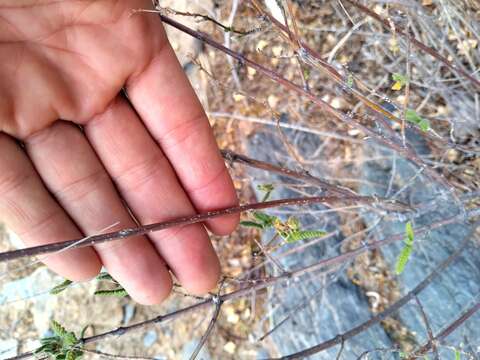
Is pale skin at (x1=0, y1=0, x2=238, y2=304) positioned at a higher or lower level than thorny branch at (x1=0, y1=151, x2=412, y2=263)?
higher

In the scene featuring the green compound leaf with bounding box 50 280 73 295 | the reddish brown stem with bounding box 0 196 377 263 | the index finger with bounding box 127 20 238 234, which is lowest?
the reddish brown stem with bounding box 0 196 377 263

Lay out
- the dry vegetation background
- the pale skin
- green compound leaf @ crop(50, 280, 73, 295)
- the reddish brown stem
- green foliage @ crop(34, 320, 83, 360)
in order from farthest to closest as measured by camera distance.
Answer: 1. the dry vegetation background
2. the pale skin
3. green compound leaf @ crop(50, 280, 73, 295)
4. green foliage @ crop(34, 320, 83, 360)
5. the reddish brown stem

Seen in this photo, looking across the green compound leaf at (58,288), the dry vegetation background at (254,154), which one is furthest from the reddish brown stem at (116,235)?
the dry vegetation background at (254,154)

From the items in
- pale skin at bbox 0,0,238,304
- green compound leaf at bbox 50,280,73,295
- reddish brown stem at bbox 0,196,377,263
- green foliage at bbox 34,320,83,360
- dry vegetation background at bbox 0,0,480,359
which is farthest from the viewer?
dry vegetation background at bbox 0,0,480,359

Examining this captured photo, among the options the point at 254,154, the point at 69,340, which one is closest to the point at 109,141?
the point at 69,340

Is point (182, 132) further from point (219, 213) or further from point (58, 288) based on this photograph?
point (58, 288)

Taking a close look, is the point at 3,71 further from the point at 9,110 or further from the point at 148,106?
the point at 148,106

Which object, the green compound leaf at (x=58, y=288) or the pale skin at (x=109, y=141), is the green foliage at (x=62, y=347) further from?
the pale skin at (x=109, y=141)

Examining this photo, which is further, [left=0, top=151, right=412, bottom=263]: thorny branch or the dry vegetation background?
the dry vegetation background


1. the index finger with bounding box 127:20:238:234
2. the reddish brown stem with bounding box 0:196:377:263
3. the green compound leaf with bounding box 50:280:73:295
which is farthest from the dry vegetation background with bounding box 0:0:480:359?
the green compound leaf with bounding box 50:280:73:295

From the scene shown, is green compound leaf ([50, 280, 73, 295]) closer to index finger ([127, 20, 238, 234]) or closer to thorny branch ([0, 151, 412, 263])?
thorny branch ([0, 151, 412, 263])
